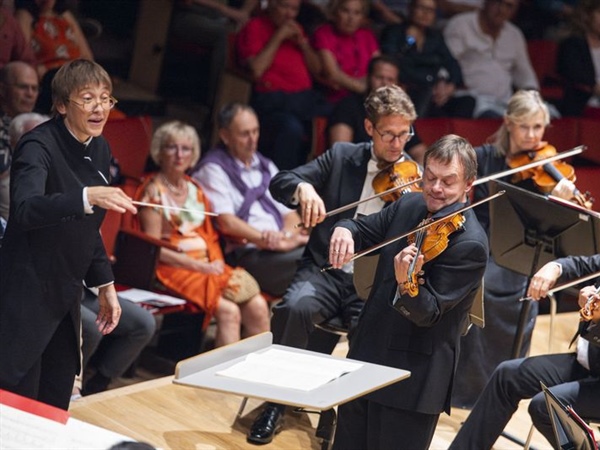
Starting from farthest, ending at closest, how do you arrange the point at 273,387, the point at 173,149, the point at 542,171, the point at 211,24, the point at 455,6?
the point at 455,6
the point at 211,24
the point at 173,149
the point at 542,171
the point at 273,387

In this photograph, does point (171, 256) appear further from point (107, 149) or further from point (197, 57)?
point (197, 57)

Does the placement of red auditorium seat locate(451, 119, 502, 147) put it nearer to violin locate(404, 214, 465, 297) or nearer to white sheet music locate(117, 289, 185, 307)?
white sheet music locate(117, 289, 185, 307)

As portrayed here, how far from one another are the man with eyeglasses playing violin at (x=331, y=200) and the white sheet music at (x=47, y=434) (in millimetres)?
1753

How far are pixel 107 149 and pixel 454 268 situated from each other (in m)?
1.17

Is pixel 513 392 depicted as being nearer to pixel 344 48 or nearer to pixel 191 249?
pixel 191 249

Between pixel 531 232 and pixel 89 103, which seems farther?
pixel 531 232

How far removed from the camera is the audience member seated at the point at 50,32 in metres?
5.30

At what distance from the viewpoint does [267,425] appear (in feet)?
13.3

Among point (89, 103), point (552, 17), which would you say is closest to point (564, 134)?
point (552, 17)

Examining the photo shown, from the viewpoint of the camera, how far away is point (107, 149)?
340 centimetres

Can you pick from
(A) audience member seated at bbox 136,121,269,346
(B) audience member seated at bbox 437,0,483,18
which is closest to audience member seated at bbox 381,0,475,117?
(B) audience member seated at bbox 437,0,483,18

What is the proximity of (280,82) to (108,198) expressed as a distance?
10.6ft

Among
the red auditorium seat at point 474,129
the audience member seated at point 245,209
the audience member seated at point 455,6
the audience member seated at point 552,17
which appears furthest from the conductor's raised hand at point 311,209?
the audience member seated at point 552,17

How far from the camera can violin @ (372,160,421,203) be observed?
3.90 metres
